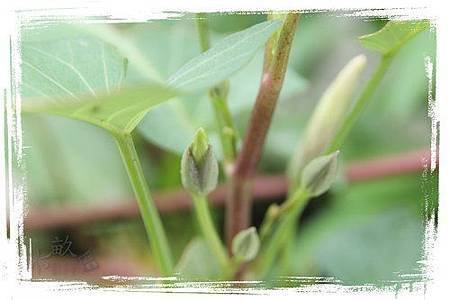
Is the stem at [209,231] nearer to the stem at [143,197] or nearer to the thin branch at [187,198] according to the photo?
the stem at [143,197]

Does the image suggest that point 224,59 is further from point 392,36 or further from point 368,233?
point 368,233

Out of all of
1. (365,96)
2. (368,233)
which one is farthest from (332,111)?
(368,233)

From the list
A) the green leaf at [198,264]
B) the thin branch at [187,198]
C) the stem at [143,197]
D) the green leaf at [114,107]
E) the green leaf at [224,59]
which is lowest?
the green leaf at [198,264]

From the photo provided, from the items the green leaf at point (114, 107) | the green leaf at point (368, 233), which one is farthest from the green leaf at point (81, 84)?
the green leaf at point (368, 233)

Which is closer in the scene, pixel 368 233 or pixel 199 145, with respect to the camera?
pixel 199 145

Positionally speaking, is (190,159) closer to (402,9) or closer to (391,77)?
(402,9)
